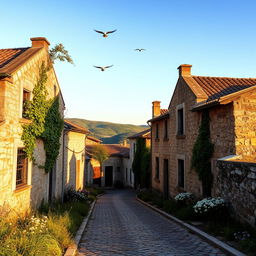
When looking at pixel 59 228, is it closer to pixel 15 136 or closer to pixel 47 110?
pixel 15 136

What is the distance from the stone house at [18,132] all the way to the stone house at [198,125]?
21.9 ft

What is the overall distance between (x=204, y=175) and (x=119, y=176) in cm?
2469

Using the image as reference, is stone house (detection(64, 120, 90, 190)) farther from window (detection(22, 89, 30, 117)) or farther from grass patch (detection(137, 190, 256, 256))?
grass patch (detection(137, 190, 256, 256))

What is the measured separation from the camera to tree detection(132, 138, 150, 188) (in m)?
22.6

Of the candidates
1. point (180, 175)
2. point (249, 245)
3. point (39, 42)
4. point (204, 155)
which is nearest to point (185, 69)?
point (204, 155)

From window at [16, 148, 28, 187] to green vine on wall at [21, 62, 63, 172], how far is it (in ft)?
0.60

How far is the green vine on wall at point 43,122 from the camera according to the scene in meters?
8.90

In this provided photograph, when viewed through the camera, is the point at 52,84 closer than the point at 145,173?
Yes

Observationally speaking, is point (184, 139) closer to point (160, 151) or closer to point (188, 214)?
point (188, 214)

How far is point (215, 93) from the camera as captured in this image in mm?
11203

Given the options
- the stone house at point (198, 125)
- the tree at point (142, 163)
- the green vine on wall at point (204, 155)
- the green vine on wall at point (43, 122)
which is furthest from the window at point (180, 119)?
the tree at point (142, 163)

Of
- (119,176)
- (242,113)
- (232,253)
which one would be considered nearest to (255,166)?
(232,253)

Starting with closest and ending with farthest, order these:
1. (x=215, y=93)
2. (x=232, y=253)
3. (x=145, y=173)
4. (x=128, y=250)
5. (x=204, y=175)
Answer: (x=232, y=253)
(x=128, y=250)
(x=204, y=175)
(x=215, y=93)
(x=145, y=173)

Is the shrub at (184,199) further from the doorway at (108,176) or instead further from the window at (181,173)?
the doorway at (108,176)
